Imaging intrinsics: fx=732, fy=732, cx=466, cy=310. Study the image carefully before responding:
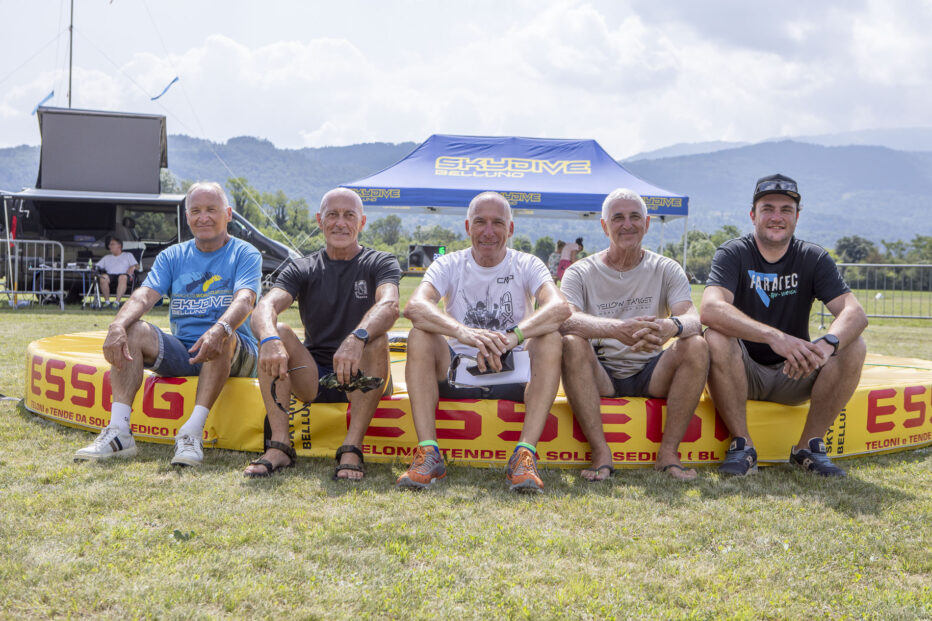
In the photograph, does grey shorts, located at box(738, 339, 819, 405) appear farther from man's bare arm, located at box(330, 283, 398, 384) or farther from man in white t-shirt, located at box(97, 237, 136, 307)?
man in white t-shirt, located at box(97, 237, 136, 307)

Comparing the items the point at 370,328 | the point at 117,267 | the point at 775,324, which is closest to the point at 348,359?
the point at 370,328

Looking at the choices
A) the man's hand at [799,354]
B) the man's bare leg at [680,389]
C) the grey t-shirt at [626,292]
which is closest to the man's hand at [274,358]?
the grey t-shirt at [626,292]

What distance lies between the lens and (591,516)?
276 cm

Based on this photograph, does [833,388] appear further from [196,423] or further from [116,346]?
[116,346]

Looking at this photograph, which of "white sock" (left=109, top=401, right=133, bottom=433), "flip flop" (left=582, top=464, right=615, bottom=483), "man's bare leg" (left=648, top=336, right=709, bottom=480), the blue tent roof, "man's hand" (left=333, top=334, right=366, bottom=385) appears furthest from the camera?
the blue tent roof

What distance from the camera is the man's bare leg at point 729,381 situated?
3.47m

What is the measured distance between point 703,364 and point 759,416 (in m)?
0.53

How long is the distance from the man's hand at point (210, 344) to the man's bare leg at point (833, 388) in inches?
112

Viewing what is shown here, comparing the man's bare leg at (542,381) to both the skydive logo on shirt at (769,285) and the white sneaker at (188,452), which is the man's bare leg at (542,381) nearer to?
the skydive logo on shirt at (769,285)

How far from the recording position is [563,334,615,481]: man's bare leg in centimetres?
342

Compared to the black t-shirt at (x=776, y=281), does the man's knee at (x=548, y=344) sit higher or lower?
lower

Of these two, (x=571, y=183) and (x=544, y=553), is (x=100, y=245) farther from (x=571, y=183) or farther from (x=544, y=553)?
(x=544, y=553)

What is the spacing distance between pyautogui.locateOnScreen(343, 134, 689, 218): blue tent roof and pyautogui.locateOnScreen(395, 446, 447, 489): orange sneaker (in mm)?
6322

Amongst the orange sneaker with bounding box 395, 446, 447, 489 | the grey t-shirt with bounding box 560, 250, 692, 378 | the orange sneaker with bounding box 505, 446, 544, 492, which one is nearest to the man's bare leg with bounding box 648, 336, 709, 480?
the grey t-shirt with bounding box 560, 250, 692, 378
